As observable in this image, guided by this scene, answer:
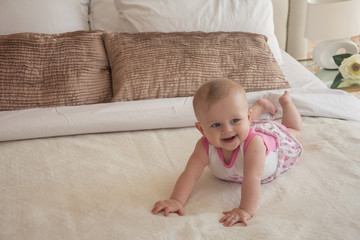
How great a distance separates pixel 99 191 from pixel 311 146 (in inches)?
30.0

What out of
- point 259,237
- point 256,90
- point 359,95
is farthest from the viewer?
point 359,95

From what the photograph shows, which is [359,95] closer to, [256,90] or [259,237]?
[256,90]

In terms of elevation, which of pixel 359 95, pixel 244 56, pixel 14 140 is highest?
pixel 244 56

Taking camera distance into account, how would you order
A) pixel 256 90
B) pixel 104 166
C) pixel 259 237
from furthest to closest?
pixel 256 90
pixel 104 166
pixel 259 237

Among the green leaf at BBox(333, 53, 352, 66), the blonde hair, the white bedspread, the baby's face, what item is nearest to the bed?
the white bedspread

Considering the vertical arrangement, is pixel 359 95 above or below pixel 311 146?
below

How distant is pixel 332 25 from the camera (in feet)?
8.06

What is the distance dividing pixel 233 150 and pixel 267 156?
110mm

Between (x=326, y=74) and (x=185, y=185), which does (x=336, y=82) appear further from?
(x=185, y=185)

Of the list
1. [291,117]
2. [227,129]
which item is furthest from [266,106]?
[227,129]

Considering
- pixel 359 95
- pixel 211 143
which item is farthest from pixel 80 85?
pixel 359 95

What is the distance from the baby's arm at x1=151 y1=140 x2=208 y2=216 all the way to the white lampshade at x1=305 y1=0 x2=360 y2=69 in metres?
1.55

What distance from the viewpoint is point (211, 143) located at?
3.98ft

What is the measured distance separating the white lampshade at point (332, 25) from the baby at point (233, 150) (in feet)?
4.31
